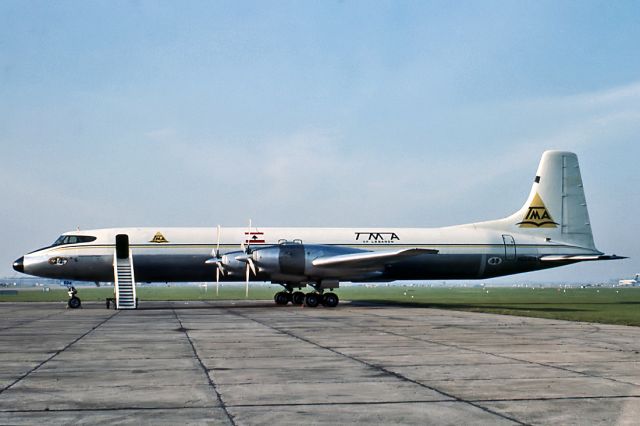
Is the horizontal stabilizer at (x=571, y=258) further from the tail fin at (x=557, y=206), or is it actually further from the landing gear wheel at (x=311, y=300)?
the landing gear wheel at (x=311, y=300)

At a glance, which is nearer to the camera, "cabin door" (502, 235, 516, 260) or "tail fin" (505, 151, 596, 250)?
"cabin door" (502, 235, 516, 260)

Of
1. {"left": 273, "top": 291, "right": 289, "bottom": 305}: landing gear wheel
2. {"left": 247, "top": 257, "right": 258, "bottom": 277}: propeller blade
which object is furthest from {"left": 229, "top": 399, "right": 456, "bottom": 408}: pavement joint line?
{"left": 273, "top": 291, "right": 289, "bottom": 305}: landing gear wheel

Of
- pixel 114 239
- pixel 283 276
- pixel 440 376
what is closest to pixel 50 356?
pixel 440 376

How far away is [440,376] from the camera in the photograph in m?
11.6

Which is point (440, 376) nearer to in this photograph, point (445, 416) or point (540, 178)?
point (445, 416)

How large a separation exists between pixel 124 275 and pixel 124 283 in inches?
21.1

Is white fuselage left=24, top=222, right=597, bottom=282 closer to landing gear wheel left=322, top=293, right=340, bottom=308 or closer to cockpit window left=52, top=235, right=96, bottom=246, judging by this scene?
cockpit window left=52, top=235, right=96, bottom=246

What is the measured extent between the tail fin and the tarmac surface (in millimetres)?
23699

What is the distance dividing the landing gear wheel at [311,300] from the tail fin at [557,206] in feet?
48.0

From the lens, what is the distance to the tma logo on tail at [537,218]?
145ft

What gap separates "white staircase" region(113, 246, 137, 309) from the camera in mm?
35844

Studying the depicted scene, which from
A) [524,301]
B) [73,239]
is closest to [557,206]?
[524,301]

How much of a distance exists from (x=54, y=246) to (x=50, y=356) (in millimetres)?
25379

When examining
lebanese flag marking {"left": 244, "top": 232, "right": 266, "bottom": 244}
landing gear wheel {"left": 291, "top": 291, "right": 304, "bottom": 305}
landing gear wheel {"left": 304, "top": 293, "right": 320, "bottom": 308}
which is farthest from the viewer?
landing gear wheel {"left": 291, "top": 291, "right": 304, "bottom": 305}
